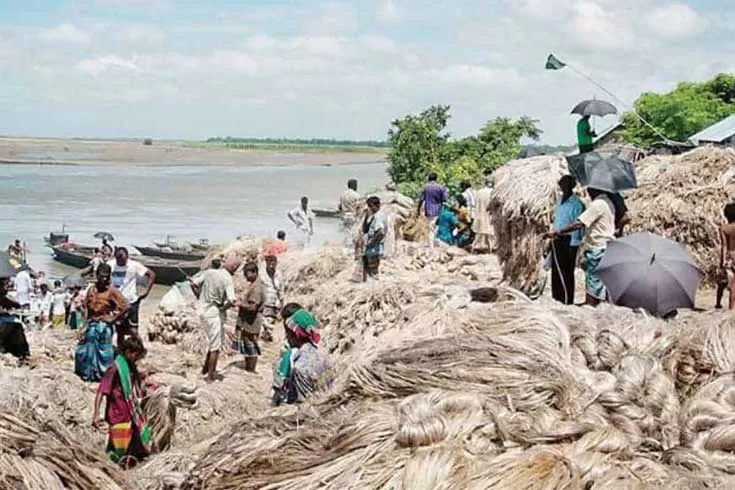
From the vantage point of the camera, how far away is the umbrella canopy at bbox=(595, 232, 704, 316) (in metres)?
7.56

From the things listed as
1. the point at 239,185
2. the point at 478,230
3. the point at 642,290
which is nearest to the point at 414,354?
the point at 642,290

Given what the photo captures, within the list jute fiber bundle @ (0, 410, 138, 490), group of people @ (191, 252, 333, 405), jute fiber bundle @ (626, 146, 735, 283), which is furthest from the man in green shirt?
jute fiber bundle @ (0, 410, 138, 490)

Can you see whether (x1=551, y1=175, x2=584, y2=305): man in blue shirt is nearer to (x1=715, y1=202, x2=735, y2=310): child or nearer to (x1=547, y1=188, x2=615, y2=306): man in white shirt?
(x1=547, y1=188, x2=615, y2=306): man in white shirt

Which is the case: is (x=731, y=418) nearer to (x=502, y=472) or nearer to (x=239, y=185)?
(x=502, y=472)

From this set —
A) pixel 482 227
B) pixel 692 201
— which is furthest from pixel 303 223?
pixel 692 201

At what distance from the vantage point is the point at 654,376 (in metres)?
4.75

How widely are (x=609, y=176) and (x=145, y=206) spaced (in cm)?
5532

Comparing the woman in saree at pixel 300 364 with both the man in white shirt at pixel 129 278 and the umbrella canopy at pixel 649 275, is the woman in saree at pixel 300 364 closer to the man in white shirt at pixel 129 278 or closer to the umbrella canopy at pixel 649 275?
the umbrella canopy at pixel 649 275

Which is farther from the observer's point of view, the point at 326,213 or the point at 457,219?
the point at 326,213

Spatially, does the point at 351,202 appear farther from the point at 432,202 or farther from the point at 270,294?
the point at 270,294

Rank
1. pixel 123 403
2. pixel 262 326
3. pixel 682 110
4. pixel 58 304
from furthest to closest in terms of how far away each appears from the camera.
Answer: pixel 682 110 → pixel 58 304 → pixel 262 326 → pixel 123 403

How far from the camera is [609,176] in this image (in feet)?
30.5

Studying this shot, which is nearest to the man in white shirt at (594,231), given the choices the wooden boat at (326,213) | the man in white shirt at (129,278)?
the man in white shirt at (129,278)

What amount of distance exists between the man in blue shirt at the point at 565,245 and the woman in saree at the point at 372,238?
4.00 m
